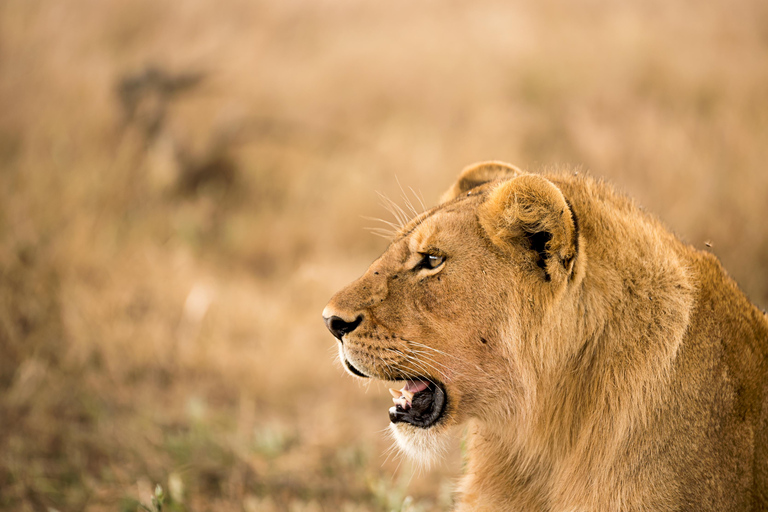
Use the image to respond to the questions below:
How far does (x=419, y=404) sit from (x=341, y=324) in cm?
37

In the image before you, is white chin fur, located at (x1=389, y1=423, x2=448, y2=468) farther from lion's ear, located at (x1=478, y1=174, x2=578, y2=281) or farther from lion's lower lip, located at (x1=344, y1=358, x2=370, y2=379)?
lion's ear, located at (x1=478, y1=174, x2=578, y2=281)

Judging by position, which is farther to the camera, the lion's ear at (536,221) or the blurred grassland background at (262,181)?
the blurred grassland background at (262,181)

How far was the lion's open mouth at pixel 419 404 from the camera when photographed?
76.4 inches

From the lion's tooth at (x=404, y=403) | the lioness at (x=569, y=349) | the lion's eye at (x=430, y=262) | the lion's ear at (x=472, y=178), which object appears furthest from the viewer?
the lion's ear at (x=472, y=178)

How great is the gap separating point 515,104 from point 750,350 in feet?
20.2

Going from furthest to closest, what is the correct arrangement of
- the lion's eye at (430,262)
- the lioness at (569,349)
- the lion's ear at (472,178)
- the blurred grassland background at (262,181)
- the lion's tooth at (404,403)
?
the blurred grassland background at (262,181) < the lion's ear at (472,178) < the lion's tooth at (404,403) < the lion's eye at (430,262) < the lioness at (569,349)

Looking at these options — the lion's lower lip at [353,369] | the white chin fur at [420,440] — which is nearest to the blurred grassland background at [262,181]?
the white chin fur at [420,440]

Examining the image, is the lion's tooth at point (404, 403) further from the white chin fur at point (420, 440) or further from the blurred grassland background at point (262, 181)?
the blurred grassland background at point (262, 181)

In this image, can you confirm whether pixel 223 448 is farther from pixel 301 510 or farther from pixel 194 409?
pixel 301 510

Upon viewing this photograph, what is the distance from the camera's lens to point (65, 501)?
2930 mm

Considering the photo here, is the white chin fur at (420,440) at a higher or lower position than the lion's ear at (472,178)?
lower

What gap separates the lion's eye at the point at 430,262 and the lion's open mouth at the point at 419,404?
365 mm

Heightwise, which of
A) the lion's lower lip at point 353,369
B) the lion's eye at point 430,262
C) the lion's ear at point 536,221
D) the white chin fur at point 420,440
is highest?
the lion's ear at point 536,221

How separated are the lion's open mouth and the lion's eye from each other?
0.36 m
